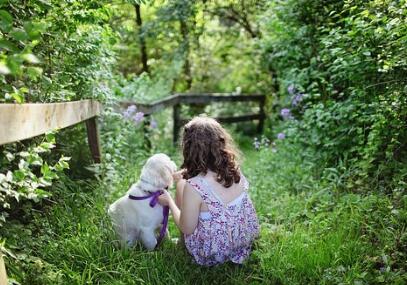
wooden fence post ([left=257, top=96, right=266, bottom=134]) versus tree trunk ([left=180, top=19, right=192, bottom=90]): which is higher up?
tree trunk ([left=180, top=19, right=192, bottom=90])

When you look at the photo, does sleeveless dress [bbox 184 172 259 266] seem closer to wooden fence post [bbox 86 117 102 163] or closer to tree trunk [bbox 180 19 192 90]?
wooden fence post [bbox 86 117 102 163]

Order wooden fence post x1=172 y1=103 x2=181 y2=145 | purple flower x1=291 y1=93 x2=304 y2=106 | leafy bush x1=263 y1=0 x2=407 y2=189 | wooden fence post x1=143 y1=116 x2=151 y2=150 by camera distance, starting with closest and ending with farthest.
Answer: leafy bush x1=263 y1=0 x2=407 y2=189 < purple flower x1=291 y1=93 x2=304 y2=106 < wooden fence post x1=143 y1=116 x2=151 y2=150 < wooden fence post x1=172 y1=103 x2=181 y2=145

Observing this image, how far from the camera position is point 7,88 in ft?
6.99

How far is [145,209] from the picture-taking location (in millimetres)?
3363

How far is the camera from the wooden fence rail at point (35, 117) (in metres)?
1.90

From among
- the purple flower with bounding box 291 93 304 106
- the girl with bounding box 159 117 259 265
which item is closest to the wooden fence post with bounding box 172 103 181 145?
the purple flower with bounding box 291 93 304 106

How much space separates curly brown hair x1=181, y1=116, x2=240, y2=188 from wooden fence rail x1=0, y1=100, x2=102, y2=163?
0.82 m

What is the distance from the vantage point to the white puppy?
3332 millimetres

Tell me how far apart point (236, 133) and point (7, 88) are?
8.66 m

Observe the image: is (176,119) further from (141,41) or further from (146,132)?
(141,41)

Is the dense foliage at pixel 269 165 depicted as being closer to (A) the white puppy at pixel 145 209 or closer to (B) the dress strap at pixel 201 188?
(A) the white puppy at pixel 145 209

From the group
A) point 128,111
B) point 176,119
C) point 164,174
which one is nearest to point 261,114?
point 176,119

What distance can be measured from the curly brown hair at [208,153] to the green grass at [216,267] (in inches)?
24.4

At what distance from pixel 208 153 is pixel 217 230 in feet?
1.73
